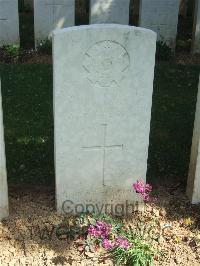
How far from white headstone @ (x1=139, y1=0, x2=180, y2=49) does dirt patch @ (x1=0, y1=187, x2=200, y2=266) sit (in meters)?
5.61

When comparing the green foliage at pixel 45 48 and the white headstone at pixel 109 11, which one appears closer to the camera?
the green foliage at pixel 45 48

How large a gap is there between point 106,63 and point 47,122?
271 centimetres

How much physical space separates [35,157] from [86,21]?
21.9 ft

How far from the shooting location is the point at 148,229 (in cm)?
470

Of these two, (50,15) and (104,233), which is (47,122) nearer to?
(104,233)

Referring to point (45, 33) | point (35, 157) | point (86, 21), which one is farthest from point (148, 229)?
point (86, 21)

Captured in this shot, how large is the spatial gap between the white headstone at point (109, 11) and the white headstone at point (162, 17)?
0.35m

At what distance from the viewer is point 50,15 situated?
32.4ft

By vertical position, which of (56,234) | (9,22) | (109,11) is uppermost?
(109,11)

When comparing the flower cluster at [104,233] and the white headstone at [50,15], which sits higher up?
the white headstone at [50,15]

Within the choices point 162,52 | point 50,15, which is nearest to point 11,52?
point 50,15

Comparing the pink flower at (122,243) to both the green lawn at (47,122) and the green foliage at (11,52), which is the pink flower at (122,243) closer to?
the green lawn at (47,122)

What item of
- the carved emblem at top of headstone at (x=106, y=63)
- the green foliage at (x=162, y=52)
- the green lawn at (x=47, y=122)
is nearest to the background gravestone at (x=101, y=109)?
the carved emblem at top of headstone at (x=106, y=63)

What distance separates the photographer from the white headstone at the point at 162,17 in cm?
993
